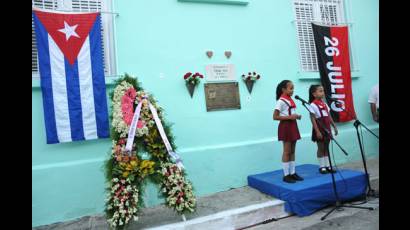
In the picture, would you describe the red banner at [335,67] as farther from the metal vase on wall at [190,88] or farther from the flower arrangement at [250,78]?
the metal vase on wall at [190,88]

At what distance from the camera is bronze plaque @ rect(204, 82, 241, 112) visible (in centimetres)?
525

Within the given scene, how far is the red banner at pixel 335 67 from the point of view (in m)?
6.11

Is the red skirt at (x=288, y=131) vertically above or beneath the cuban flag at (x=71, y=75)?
beneath

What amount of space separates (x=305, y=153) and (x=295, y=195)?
1.93 m

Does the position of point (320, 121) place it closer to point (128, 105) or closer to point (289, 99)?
point (289, 99)

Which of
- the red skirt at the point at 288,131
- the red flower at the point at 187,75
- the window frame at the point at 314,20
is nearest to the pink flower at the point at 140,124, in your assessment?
the red flower at the point at 187,75

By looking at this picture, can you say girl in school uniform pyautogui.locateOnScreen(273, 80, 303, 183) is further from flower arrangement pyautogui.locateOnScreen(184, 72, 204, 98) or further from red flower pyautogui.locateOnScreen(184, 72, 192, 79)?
red flower pyautogui.locateOnScreen(184, 72, 192, 79)

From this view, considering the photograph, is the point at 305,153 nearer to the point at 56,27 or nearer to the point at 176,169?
the point at 176,169

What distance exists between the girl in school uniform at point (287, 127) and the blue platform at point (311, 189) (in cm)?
20

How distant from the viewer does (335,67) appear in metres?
6.22

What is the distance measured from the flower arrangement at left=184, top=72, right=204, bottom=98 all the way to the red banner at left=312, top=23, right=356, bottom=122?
106 inches

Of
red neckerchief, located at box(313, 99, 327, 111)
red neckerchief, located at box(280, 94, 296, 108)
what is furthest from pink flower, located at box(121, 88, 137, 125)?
red neckerchief, located at box(313, 99, 327, 111)

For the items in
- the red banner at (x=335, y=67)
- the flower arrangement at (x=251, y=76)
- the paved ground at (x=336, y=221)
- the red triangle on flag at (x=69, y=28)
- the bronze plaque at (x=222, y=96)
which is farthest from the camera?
the red banner at (x=335, y=67)

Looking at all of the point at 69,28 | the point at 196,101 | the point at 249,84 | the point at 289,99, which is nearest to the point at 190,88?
the point at 196,101
